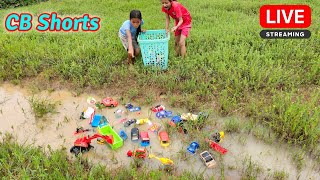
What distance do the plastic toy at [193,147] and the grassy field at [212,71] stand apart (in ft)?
2.13

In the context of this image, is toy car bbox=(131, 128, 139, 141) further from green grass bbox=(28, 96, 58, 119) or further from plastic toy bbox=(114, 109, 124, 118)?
green grass bbox=(28, 96, 58, 119)

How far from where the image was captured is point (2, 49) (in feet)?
16.2

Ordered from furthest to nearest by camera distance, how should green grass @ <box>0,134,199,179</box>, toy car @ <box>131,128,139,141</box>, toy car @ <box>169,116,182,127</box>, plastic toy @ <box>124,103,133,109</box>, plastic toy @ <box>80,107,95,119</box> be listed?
plastic toy @ <box>124,103,133,109</box>, plastic toy @ <box>80,107,95,119</box>, toy car @ <box>169,116,182,127</box>, toy car @ <box>131,128,139,141</box>, green grass @ <box>0,134,199,179</box>

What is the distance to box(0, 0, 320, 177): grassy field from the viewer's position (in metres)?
3.28

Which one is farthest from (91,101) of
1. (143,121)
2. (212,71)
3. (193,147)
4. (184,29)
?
(184,29)

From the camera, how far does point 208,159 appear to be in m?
2.74

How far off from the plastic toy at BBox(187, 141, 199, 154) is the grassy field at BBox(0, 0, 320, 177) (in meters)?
0.65

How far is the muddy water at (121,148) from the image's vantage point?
272cm

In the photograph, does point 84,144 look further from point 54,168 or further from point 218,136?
point 218,136

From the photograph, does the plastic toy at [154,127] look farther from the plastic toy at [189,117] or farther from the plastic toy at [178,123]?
the plastic toy at [189,117]

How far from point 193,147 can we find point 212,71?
4.81 feet

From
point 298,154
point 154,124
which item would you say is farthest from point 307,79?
point 154,124

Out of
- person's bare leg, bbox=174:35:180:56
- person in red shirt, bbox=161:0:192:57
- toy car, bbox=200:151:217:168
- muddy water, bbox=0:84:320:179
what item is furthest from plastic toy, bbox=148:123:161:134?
person's bare leg, bbox=174:35:180:56

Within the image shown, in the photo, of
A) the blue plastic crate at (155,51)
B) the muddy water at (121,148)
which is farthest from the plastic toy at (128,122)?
the blue plastic crate at (155,51)
